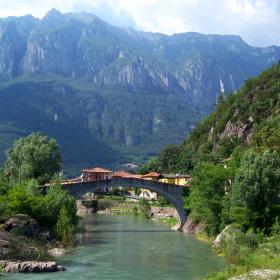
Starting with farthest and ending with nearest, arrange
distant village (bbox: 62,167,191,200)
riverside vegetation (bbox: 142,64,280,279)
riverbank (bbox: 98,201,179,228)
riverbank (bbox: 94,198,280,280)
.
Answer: distant village (bbox: 62,167,191,200) < riverbank (bbox: 98,201,179,228) < riverside vegetation (bbox: 142,64,280,279) < riverbank (bbox: 94,198,280,280)

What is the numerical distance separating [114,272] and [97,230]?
40.9m

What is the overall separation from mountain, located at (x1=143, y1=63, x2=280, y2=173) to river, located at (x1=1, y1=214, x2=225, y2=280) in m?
36.4

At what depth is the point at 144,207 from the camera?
5089 inches

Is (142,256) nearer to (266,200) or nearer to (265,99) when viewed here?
(266,200)

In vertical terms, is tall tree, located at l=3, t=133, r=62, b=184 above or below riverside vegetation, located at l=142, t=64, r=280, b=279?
above

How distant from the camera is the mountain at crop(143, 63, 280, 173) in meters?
130

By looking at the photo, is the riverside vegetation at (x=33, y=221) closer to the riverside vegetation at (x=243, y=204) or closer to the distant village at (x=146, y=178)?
the riverside vegetation at (x=243, y=204)

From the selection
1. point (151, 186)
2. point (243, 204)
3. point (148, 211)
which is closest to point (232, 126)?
point (148, 211)

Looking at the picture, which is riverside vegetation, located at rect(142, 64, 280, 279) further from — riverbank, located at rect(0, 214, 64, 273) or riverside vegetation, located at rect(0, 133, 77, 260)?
riverside vegetation, located at rect(0, 133, 77, 260)

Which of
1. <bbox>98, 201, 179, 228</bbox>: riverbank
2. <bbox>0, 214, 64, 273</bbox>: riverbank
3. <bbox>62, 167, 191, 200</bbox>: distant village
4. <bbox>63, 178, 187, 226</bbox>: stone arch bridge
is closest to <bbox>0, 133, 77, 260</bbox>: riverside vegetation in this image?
<bbox>0, 214, 64, 273</bbox>: riverbank

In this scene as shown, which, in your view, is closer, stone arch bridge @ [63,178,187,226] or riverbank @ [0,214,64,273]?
riverbank @ [0,214,64,273]

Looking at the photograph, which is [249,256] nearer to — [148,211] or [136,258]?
[136,258]

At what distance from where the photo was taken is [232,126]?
144625 mm

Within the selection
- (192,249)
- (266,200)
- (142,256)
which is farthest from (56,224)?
(266,200)
